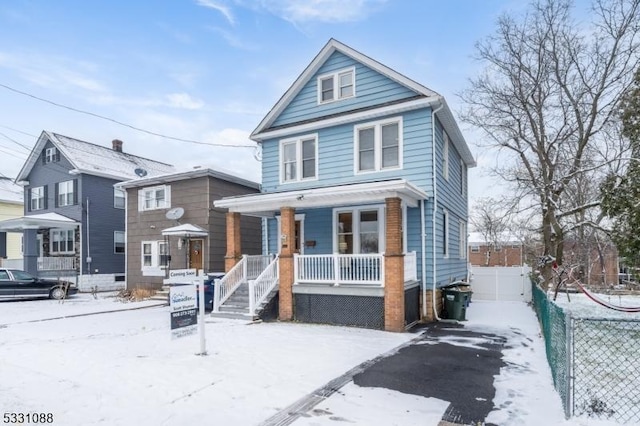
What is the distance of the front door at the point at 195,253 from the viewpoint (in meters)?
17.7

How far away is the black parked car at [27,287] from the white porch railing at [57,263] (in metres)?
4.30

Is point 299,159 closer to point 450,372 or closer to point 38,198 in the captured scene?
point 450,372

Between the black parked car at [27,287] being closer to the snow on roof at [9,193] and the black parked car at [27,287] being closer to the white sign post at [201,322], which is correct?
the white sign post at [201,322]

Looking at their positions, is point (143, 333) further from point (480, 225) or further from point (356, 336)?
point (480, 225)

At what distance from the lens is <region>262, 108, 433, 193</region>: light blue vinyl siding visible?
11.7 metres

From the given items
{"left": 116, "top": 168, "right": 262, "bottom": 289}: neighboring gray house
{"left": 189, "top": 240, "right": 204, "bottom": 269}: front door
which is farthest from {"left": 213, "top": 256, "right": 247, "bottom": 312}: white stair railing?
{"left": 189, "top": 240, "right": 204, "bottom": 269}: front door

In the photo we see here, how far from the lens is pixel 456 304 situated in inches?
450

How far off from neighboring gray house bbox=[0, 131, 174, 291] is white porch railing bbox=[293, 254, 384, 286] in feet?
48.6

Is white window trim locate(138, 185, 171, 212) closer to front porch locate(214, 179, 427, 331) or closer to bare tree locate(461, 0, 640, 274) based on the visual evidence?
front porch locate(214, 179, 427, 331)

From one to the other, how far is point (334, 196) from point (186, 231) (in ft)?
27.5

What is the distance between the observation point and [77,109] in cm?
1514

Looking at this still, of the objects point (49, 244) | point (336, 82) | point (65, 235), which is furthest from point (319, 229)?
point (49, 244)

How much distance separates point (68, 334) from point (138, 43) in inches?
404

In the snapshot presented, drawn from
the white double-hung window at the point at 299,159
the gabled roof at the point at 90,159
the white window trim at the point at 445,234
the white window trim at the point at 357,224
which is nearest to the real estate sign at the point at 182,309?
the white window trim at the point at 357,224
